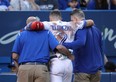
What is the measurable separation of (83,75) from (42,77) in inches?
39.8

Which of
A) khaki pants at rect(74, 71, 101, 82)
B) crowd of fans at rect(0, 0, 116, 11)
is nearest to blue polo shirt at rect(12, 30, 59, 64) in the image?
khaki pants at rect(74, 71, 101, 82)

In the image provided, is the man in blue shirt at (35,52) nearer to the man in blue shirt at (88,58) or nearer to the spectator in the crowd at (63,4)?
the man in blue shirt at (88,58)

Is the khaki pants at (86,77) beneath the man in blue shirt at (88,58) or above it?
beneath

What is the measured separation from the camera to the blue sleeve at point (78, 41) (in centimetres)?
966

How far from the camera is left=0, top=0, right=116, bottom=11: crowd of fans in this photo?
13609 millimetres

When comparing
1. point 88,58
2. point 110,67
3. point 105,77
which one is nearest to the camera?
point 88,58

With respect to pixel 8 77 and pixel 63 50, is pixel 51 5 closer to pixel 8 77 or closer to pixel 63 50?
pixel 8 77

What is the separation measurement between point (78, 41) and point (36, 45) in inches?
29.3

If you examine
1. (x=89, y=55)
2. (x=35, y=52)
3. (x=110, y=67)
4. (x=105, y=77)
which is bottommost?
(x=105, y=77)

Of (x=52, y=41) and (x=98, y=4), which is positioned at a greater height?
(x=98, y=4)

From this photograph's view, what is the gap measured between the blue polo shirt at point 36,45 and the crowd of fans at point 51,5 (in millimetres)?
4049

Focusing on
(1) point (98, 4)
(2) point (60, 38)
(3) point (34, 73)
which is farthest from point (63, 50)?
(1) point (98, 4)

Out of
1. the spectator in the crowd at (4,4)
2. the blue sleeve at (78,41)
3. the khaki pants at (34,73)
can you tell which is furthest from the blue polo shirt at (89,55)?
the spectator in the crowd at (4,4)

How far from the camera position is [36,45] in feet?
31.2
